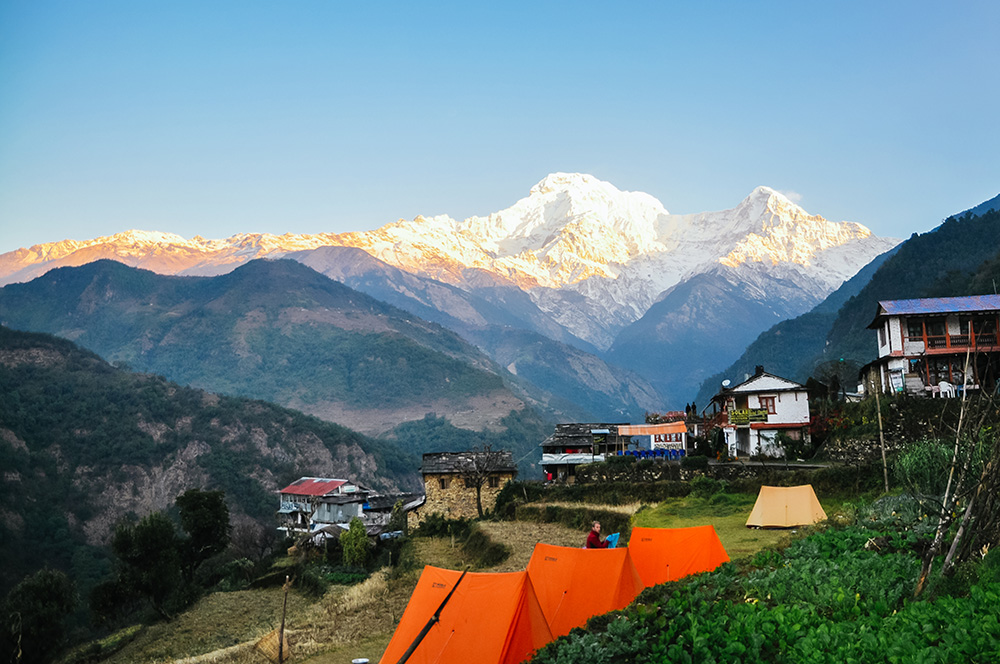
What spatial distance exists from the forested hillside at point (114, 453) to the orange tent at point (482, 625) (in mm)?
61874

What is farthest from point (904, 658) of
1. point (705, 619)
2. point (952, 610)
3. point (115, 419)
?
point (115, 419)

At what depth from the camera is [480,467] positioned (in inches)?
1734

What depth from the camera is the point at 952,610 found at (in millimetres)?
8781

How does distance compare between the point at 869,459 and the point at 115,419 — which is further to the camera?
the point at 115,419

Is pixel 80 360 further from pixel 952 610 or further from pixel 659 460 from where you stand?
pixel 952 610

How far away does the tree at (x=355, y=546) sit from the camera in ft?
125

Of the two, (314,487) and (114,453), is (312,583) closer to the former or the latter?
(314,487)

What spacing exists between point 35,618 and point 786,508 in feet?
103

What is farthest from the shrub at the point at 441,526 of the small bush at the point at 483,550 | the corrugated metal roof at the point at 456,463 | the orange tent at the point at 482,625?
the orange tent at the point at 482,625

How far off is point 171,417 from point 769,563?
118189 millimetres

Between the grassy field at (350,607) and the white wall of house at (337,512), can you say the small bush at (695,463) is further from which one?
the white wall of house at (337,512)

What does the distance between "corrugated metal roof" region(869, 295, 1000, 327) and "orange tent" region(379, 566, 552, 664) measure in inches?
1135

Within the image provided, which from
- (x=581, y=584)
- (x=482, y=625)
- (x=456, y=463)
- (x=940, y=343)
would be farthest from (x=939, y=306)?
(x=482, y=625)

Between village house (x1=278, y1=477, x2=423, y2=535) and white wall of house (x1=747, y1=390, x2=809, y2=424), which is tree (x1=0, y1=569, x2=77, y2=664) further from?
white wall of house (x1=747, y1=390, x2=809, y2=424)
